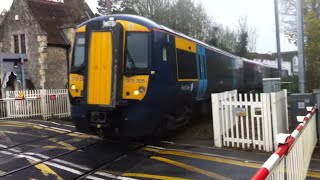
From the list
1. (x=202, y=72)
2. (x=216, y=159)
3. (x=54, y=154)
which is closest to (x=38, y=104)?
(x=202, y=72)

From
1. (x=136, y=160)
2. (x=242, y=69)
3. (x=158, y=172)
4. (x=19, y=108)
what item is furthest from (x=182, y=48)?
(x=242, y=69)

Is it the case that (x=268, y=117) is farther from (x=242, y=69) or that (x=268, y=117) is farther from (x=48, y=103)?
(x=242, y=69)

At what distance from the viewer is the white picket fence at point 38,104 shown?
61.0 ft

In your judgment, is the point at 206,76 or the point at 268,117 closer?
the point at 268,117

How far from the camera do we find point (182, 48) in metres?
12.0

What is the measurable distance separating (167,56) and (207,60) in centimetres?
481

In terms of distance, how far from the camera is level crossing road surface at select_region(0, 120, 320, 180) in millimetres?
7969

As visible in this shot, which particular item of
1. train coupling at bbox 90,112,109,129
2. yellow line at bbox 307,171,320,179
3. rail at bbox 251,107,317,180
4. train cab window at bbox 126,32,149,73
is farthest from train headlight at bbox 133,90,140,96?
rail at bbox 251,107,317,180

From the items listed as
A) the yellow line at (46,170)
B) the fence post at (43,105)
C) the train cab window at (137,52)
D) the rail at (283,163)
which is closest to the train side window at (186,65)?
the train cab window at (137,52)

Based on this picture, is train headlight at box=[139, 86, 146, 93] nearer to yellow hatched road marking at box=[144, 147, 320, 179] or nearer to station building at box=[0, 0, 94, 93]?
yellow hatched road marking at box=[144, 147, 320, 179]

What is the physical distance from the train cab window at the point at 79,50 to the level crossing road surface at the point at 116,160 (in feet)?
7.06

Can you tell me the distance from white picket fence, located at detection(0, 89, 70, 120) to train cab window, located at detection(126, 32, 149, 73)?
9.62m

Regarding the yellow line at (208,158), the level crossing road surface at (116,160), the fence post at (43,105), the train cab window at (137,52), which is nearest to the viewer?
the level crossing road surface at (116,160)

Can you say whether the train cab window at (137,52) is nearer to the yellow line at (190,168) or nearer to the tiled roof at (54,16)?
the yellow line at (190,168)
